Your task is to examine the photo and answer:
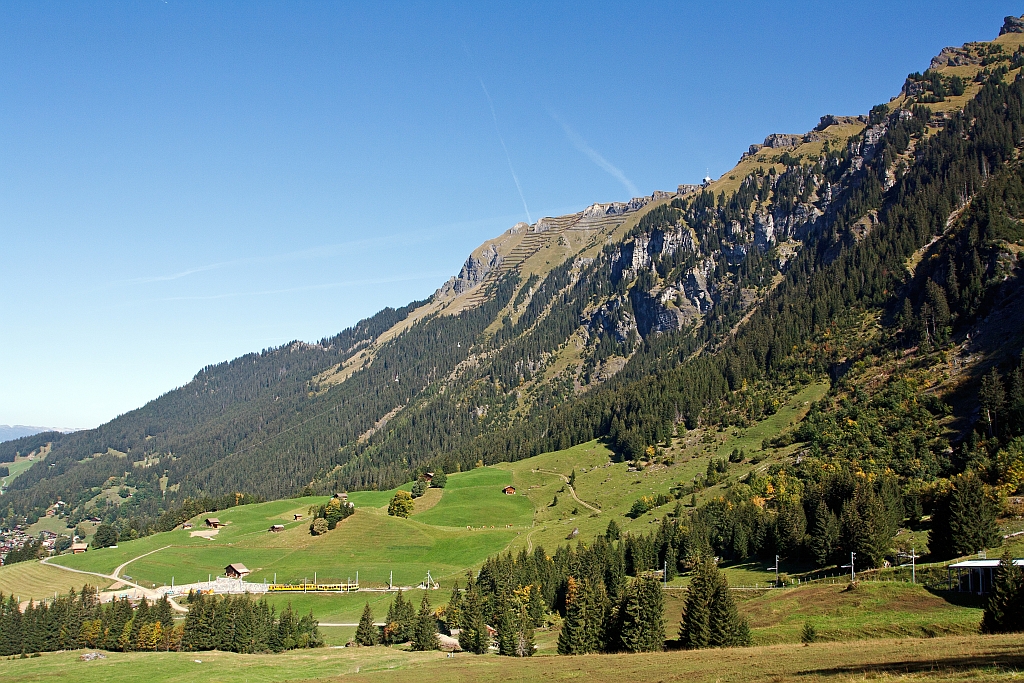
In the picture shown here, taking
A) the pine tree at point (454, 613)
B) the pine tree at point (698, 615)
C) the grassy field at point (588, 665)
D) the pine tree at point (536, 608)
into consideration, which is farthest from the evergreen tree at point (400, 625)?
the pine tree at point (698, 615)

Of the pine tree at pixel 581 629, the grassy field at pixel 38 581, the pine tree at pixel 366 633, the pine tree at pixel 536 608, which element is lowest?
the grassy field at pixel 38 581

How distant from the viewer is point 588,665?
54.7 meters

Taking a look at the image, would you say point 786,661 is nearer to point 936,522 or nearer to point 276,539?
point 936,522

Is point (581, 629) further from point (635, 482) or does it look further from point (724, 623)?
point (635, 482)

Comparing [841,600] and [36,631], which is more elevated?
[841,600]

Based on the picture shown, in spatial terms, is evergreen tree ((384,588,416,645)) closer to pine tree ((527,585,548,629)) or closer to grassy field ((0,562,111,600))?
→ pine tree ((527,585,548,629))

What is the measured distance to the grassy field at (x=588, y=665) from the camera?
108 ft

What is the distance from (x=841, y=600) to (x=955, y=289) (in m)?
129

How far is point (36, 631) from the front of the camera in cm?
10412

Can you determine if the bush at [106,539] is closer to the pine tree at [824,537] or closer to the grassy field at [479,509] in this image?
the grassy field at [479,509]

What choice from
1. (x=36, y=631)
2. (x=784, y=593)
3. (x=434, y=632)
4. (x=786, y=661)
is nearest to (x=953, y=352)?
(x=784, y=593)

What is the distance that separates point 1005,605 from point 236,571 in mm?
137053

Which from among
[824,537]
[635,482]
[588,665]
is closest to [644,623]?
[588,665]

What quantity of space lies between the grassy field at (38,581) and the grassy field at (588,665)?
183 ft
